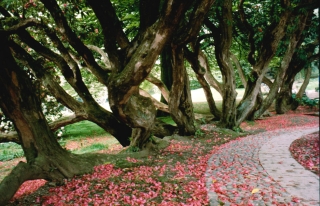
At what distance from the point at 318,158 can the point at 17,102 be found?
6829 mm

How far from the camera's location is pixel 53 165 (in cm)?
541

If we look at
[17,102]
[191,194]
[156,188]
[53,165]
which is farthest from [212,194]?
[17,102]

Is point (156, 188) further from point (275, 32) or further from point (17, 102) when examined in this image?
point (275, 32)

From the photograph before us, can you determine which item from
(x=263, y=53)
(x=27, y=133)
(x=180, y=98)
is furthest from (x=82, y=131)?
(x=27, y=133)

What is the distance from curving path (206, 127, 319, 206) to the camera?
412 cm

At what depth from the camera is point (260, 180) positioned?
16.5ft

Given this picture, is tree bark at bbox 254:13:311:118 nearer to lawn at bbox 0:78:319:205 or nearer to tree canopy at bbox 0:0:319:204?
tree canopy at bbox 0:0:319:204

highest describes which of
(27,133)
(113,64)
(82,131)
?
(113,64)

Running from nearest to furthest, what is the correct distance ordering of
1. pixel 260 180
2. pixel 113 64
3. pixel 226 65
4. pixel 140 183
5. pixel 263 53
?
pixel 260 180, pixel 140 183, pixel 113 64, pixel 263 53, pixel 226 65

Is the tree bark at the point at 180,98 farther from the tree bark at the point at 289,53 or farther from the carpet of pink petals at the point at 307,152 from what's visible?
the tree bark at the point at 289,53

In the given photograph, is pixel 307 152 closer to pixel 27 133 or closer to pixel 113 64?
pixel 113 64

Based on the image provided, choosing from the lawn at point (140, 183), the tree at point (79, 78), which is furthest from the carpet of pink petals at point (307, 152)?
the tree at point (79, 78)

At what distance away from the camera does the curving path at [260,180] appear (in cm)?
412

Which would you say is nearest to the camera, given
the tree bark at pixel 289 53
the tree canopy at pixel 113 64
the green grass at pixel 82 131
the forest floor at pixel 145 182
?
the forest floor at pixel 145 182
